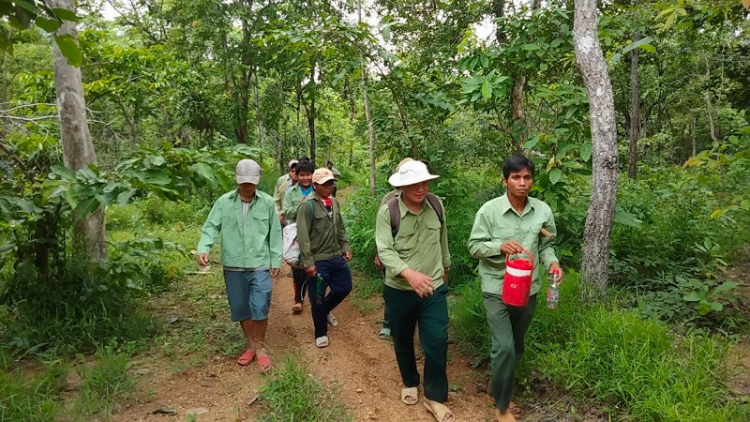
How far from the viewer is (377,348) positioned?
4.47 meters

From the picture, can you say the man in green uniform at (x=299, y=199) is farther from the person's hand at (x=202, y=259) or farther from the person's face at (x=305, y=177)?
the person's hand at (x=202, y=259)

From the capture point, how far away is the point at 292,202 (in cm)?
561

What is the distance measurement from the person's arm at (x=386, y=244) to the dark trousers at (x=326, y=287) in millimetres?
1488

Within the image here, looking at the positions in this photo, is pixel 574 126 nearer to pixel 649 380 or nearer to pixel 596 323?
pixel 596 323

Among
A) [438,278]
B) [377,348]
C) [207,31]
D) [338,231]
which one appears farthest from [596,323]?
[207,31]

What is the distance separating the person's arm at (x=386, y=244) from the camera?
9.90 ft

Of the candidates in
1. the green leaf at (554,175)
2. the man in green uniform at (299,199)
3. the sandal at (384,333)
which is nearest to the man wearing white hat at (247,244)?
the man in green uniform at (299,199)

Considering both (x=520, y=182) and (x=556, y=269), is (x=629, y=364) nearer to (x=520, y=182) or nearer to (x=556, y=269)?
(x=556, y=269)

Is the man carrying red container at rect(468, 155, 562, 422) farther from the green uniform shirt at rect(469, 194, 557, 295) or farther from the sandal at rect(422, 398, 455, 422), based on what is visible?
the sandal at rect(422, 398, 455, 422)

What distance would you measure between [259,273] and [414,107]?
11.8ft

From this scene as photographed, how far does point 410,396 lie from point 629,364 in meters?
1.60

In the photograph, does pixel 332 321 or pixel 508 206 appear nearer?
pixel 508 206

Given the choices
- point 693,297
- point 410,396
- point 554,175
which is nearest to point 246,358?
point 410,396

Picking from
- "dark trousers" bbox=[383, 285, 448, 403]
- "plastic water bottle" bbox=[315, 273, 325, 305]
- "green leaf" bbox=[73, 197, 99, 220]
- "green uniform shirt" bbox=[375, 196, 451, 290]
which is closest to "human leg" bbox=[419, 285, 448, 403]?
"dark trousers" bbox=[383, 285, 448, 403]
